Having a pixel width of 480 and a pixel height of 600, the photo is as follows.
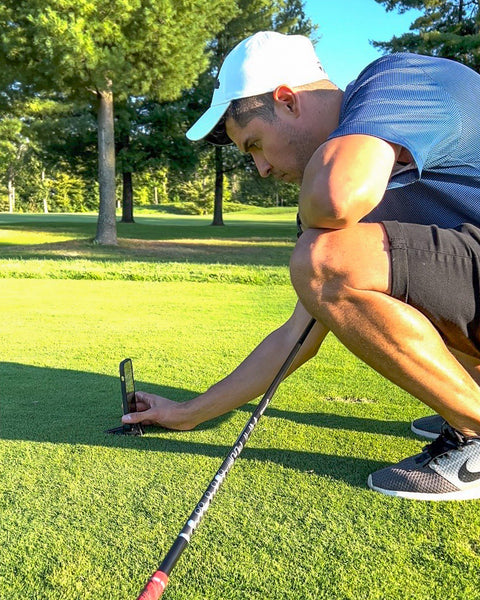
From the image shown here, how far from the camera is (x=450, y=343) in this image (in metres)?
1.92

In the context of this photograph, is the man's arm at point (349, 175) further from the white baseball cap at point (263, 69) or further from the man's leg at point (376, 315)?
the white baseball cap at point (263, 69)

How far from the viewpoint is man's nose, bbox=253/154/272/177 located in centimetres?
198

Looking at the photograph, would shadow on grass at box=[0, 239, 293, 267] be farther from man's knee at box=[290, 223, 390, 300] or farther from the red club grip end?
the red club grip end

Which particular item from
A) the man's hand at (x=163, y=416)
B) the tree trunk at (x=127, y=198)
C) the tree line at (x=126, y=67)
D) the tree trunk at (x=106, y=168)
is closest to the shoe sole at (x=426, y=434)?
the man's hand at (x=163, y=416)

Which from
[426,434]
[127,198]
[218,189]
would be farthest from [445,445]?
[218,189]

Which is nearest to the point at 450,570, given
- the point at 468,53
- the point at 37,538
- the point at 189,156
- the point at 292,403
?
the point at 37,538

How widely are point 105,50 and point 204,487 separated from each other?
1455cm

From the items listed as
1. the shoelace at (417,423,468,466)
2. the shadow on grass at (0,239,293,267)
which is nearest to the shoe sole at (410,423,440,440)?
the shoelace at (417,423,468,466)

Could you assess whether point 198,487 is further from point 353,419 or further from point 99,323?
point 99,323

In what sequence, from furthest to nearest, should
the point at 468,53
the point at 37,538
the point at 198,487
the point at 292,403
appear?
the point at 468,53 → the point at 292,403 → the point at 198,487 → the point at 37,538

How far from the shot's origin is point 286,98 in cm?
186

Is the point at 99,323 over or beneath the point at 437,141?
beneath

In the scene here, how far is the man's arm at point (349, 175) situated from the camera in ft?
5.18

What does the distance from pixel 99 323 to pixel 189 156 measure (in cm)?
2327
